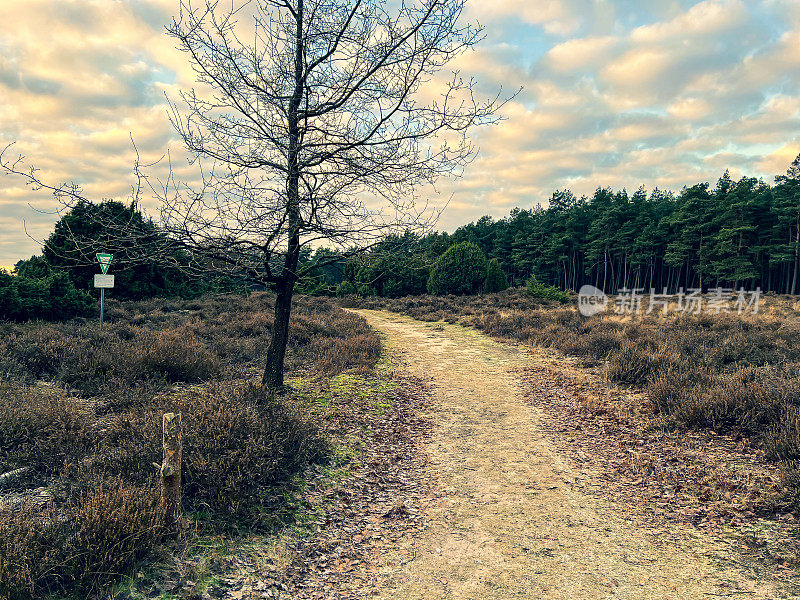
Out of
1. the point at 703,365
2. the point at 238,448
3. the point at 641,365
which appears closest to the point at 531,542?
the point at 238,448

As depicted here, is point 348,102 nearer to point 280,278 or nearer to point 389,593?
point 280,278

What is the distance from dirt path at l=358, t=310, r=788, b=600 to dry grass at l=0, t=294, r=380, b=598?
1829 millimetres

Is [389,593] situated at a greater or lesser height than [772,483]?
lesser

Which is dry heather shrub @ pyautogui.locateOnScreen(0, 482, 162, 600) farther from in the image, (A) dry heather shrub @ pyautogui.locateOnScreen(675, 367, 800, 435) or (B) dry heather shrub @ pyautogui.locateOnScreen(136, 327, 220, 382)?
(A) dry heather shrub @ pyautogui.locateOnScreen(675, 367, 800, 435)

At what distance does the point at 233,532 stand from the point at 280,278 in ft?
13.8

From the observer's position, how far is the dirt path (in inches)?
146

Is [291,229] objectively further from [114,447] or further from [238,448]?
[114,447]

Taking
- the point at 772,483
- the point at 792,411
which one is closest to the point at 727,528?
the point at 772,483

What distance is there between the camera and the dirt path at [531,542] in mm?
3713

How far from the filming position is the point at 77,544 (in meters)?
3.13

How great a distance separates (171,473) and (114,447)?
1661 millimetres

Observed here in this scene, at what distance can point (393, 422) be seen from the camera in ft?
26.0

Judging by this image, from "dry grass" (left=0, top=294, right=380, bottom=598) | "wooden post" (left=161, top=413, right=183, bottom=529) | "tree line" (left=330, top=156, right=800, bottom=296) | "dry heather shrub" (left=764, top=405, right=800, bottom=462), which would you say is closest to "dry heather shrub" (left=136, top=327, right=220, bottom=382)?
"dry grass" (left=0, top=294, right=380, bottom=598)

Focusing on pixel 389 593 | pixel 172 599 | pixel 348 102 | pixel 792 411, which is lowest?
pixel 389 593
